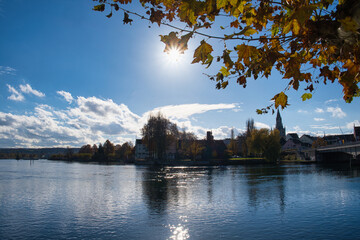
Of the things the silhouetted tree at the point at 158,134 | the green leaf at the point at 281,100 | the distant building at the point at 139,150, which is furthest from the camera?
the distant building at the point at 139,150

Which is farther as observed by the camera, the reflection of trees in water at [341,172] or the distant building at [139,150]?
the distant building at [139,150]

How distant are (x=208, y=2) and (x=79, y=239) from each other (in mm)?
12509

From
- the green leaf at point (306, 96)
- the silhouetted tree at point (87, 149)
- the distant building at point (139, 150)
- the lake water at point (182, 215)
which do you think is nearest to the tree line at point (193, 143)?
the distant building at point (139, 150)

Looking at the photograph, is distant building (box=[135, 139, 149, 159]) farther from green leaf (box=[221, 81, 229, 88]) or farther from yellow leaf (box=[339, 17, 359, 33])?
yellow leaf (box=[339, 17, 359, 33])

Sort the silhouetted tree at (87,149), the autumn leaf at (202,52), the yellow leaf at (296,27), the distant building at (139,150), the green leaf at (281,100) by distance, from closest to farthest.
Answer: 1. the yellow leaf at (296,27)
2. the autumn leaf at (202,52)
3. the green leaf at (281,100)
4. the distant building at (139,150)
5. the silhouetted tree at (87,149)

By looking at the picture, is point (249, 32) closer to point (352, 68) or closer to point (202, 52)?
point (202, 52)

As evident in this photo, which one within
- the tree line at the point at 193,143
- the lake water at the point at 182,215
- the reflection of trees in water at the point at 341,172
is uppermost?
the tree line at the point at 193,143

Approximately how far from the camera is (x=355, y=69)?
294cm

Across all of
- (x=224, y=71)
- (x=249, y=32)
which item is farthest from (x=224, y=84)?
(x=249, y=32)

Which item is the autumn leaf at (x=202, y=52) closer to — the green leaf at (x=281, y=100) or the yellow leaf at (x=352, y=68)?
the green leaf at (x=281, y=100)

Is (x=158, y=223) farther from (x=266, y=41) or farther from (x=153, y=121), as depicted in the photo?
(x=153, y=121)

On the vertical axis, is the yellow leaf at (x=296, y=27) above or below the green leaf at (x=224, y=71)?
above

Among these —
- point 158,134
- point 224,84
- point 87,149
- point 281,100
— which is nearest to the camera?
point 281,100

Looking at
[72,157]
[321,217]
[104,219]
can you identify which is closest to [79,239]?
[104,219]
